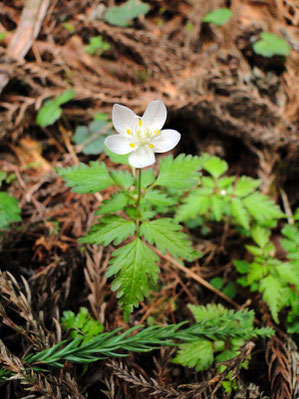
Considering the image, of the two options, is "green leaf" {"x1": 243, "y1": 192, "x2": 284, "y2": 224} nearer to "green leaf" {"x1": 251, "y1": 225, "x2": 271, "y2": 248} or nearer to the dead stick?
"green leaf" {"x1": 251, "y1": 225, "x2": 271, "y2": 248}

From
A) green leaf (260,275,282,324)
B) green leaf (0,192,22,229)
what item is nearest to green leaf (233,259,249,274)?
green leaf (260,275,282,324)

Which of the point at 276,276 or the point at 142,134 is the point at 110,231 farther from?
the point at 276,276

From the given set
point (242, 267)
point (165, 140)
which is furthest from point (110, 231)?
point (242, 267)

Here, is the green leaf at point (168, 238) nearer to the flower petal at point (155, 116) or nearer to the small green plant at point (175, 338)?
the small green plant at point (175, 338)

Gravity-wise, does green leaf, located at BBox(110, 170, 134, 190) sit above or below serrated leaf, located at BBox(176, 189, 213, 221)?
above

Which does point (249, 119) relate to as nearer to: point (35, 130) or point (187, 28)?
point (187, 28)
